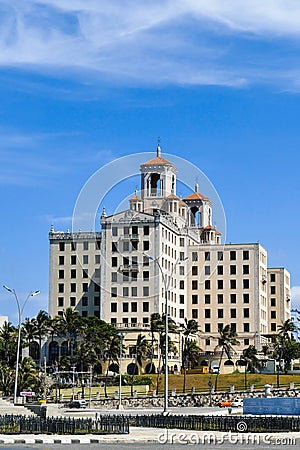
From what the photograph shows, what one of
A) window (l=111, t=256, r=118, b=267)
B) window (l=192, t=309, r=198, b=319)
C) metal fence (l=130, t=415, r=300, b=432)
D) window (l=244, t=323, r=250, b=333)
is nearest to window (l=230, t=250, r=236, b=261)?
window (l=192, t=309, r=198, b=319)

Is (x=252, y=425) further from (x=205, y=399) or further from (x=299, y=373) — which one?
(x=299, y=373)

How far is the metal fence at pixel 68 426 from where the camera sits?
147 ft

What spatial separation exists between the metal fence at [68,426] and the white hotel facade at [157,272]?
83.9m

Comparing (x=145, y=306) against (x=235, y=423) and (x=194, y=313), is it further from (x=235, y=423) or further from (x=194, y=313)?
(x=235, y=423)

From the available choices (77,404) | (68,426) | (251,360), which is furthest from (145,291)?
(68,426)

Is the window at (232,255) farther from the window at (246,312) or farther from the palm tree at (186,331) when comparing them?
the palm tree at (186,331)

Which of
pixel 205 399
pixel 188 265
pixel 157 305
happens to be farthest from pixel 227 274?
pixel 205 399

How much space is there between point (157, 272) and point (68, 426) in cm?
9082

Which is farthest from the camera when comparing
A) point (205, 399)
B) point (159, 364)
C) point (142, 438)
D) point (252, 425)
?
point (159, 364)

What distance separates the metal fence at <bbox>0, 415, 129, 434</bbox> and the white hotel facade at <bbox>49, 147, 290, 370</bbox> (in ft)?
275

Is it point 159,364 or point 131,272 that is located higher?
point 131,272

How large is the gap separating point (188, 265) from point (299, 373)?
32.1 meters

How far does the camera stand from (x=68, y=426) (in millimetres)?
45000

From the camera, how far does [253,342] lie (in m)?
142
